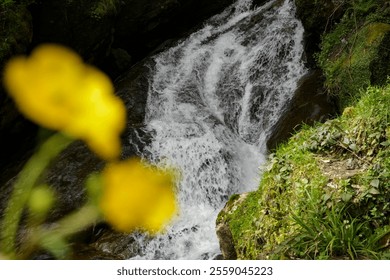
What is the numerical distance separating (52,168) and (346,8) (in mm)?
6851

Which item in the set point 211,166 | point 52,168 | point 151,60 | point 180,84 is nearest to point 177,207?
point 211,166

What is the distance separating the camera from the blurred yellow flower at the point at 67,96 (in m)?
6.66

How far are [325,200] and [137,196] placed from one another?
157 inches

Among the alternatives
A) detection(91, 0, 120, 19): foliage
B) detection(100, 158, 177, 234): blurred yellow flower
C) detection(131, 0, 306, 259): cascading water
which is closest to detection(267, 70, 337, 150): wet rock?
detection(131, 0, 306, 259): cascading water

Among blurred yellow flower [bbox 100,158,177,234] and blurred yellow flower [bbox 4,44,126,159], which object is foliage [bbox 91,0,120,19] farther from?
blurred yellow flower [bbox 100,158,177,234]

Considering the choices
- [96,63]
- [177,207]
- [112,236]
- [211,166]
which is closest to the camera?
[112,236]

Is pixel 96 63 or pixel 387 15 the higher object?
pixel 387 15

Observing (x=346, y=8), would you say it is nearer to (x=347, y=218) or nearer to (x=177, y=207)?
(x=177, y=207)

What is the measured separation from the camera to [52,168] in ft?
24.5

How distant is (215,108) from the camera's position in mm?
8789

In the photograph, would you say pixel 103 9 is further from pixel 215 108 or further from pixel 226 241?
pixel 226 241

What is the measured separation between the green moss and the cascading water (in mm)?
2442

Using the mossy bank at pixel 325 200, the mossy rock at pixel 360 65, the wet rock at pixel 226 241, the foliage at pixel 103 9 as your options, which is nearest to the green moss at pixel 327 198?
the mossy bank at pixel 325 200

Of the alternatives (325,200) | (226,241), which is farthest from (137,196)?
(325,200)
